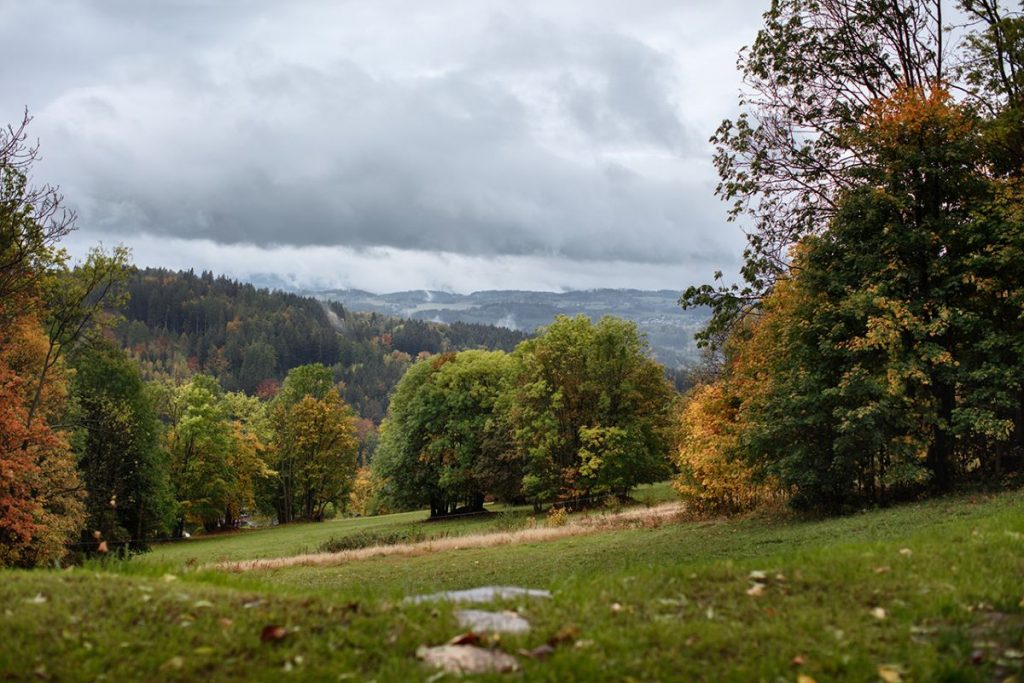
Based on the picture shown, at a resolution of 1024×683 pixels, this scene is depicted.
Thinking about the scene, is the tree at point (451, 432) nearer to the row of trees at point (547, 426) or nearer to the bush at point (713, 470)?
the row of trees at point (547, 426)

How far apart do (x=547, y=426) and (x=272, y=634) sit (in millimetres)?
45548

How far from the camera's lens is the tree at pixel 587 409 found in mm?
49812

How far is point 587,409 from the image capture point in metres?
52.9

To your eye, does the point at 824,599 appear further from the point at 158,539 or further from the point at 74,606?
the point at 158,539

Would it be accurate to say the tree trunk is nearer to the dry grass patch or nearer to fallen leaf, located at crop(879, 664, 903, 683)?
the dry grass patch

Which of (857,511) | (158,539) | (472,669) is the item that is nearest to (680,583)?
(472,669)

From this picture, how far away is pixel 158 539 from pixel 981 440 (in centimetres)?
5787

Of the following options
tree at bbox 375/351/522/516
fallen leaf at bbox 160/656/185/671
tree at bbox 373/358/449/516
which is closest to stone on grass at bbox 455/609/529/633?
fallen leaf at bbox 160/656/185/671

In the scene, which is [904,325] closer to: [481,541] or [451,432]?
[481,541]

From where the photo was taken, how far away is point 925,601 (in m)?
7.61

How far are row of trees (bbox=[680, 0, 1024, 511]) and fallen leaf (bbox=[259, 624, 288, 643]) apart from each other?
60.3 ft

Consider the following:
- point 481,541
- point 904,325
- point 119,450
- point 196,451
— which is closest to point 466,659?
point 904,325

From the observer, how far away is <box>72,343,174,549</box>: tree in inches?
1922

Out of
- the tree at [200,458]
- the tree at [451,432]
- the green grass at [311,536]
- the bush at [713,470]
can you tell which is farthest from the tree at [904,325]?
the tree at [200,458]
